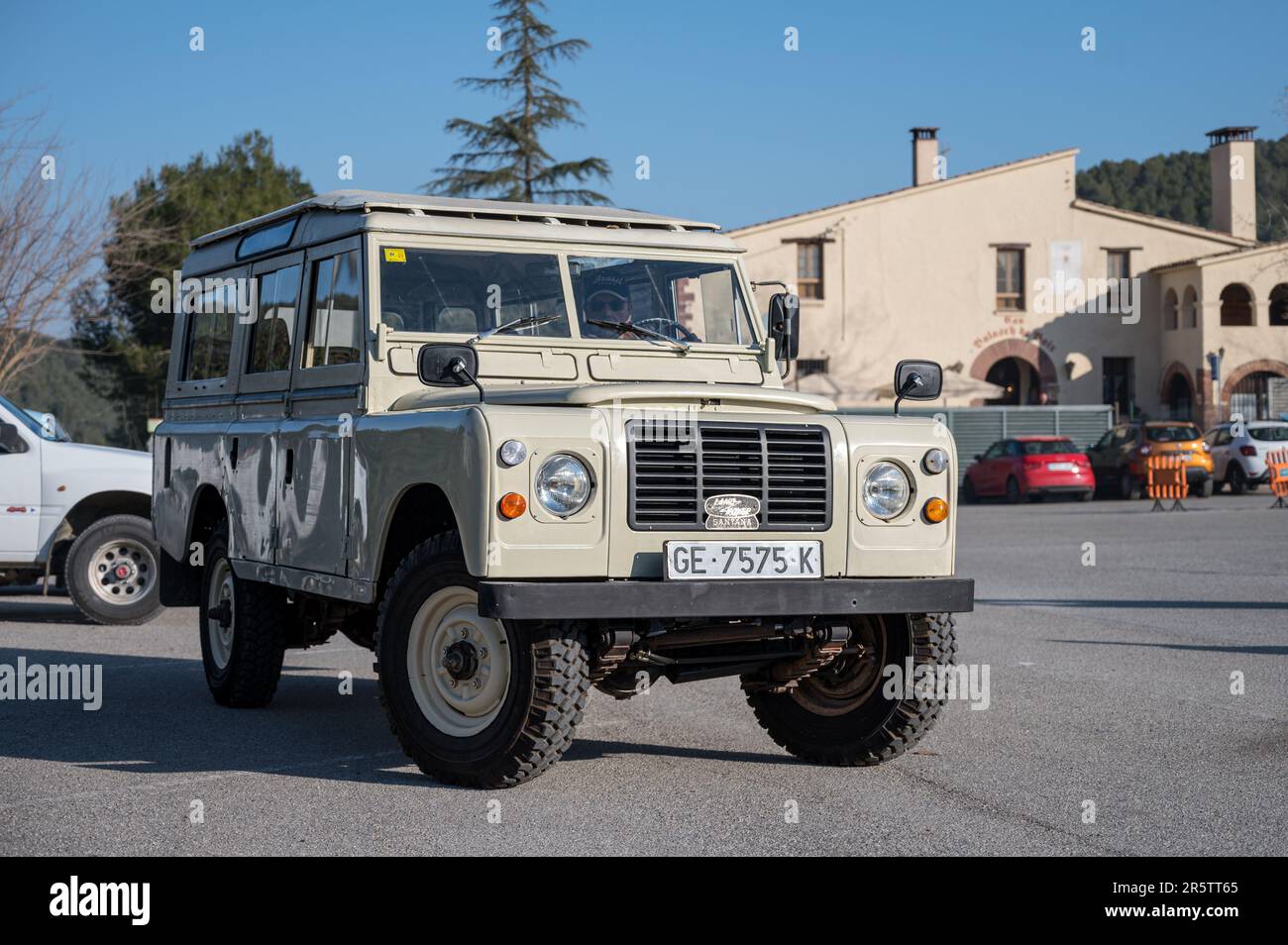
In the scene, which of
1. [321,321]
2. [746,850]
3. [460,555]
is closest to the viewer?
[746,850]

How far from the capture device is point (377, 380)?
7293 mm

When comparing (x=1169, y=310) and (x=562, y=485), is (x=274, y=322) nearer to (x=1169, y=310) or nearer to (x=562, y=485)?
(x=562, y=485)

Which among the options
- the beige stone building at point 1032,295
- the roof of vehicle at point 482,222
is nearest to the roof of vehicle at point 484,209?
the roof of vehicle at point 482,222

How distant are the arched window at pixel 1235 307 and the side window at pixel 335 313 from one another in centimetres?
4486

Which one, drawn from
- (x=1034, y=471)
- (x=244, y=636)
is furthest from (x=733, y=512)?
(x=1034, y=471)

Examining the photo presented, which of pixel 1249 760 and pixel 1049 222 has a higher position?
pixel 1049 222

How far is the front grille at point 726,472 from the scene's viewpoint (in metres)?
6.21

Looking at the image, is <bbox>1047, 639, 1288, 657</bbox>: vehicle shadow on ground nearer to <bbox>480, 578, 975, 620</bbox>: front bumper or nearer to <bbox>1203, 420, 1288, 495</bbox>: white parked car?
<bbox>480, 578, 975, 620</bbox>: front bumper

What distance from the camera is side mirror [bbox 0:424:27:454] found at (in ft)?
45.3

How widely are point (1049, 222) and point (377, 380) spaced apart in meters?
43.7

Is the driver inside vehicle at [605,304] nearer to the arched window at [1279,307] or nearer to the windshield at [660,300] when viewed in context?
the windshield at [660,300]

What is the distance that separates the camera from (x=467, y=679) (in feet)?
21.0
